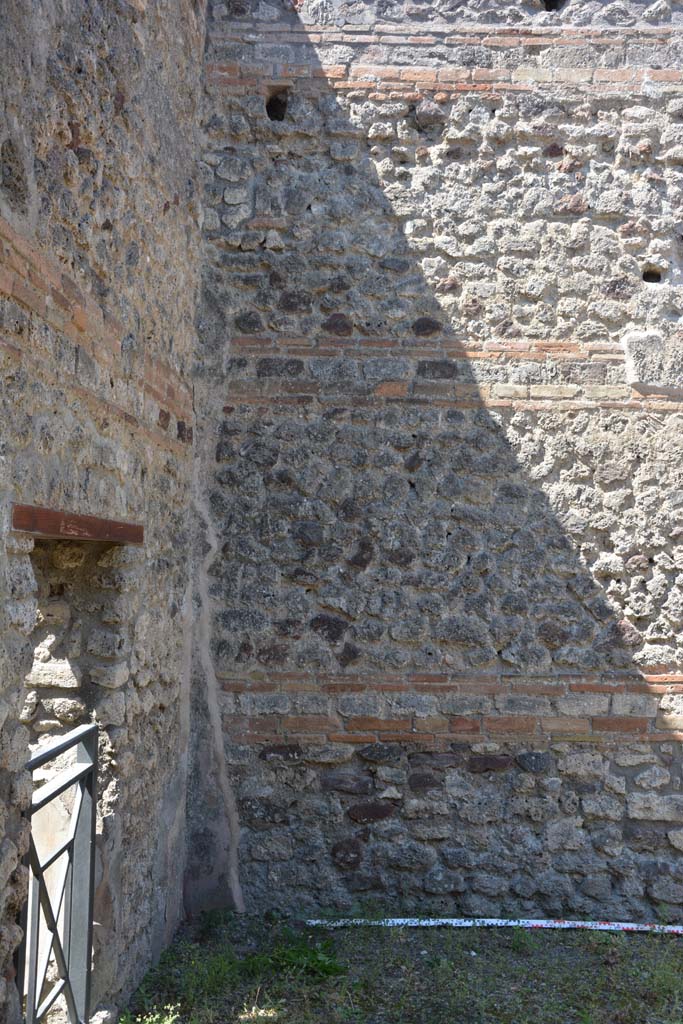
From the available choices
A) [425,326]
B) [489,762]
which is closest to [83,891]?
[489,762]

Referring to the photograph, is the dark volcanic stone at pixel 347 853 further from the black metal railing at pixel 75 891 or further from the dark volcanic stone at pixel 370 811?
the black metal railing at pixel 75 891

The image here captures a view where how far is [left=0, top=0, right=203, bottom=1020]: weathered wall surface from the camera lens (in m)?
2.25

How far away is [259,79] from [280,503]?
83.9 inches

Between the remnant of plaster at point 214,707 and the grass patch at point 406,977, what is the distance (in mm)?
206

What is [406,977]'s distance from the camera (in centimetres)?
376

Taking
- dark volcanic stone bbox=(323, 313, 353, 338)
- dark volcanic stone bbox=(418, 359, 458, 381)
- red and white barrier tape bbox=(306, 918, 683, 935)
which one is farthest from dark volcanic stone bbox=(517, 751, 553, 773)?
dark volcanic stone bbox=(323, 313, 353, 338)

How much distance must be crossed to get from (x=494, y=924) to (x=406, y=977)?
27.1 inches

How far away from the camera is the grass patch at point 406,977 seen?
11.3 feet

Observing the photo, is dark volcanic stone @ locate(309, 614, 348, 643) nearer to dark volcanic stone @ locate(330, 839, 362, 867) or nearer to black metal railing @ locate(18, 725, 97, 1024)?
dark volcanic stone @ locate(330, 839, 362, 867)

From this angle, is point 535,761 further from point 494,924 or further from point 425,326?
point 425,326

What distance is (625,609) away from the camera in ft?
14.7

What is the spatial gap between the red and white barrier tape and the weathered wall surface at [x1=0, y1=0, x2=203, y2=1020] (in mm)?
798

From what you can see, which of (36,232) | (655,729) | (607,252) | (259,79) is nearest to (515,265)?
(607,252)

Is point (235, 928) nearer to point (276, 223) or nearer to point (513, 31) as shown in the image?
point (276, 223)
